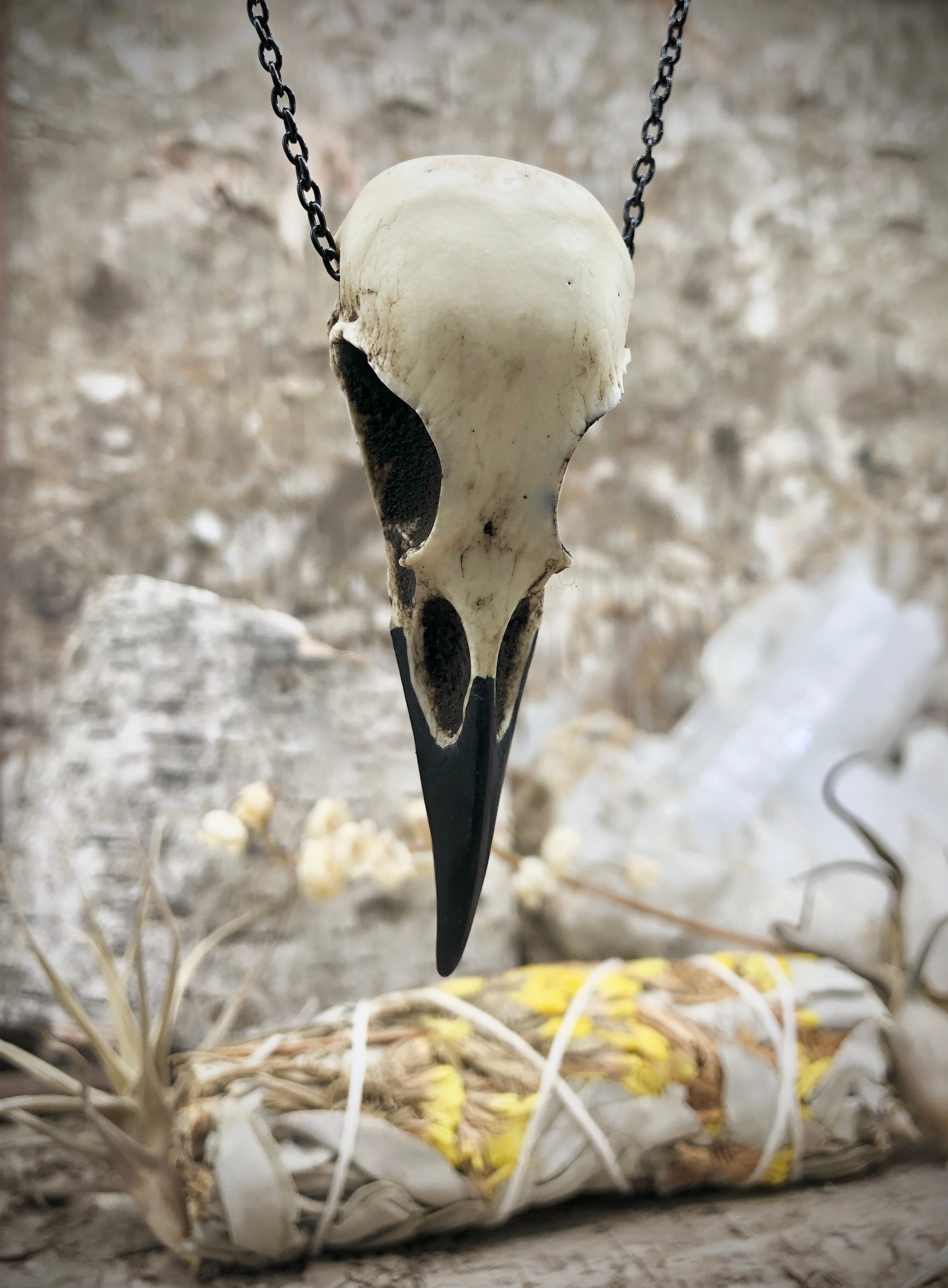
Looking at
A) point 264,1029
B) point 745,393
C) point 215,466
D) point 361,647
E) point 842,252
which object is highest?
point 842,252

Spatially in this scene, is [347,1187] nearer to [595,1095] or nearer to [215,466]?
[595,1095]

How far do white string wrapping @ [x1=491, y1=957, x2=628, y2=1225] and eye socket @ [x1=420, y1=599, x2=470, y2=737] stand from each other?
0.50 m

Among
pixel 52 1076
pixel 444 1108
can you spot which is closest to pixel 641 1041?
pixel 444 1108

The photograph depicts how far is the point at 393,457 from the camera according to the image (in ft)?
1.67

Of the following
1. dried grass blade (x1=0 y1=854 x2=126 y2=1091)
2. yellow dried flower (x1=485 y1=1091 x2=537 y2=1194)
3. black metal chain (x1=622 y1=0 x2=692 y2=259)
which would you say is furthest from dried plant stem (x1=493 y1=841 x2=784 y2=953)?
black metal chain (x1=622 y1=0 x2=692 y2=259)

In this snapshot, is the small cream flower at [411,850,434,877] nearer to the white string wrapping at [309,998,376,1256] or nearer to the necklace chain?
the white string wrapping at [309,998,376,1256]

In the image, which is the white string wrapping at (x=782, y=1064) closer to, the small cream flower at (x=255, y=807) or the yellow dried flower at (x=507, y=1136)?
the yellow dried flower at (x=507, y=1136)

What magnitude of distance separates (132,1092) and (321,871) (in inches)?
11.5

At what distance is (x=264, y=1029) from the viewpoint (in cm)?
105

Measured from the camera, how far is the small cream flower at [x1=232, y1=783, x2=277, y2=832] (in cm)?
106

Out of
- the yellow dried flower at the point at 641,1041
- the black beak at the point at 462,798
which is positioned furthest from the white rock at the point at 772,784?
the black beak at the point at 462,798

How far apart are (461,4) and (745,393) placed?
0.73m

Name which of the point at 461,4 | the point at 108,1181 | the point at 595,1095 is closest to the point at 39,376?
the point at 461,4

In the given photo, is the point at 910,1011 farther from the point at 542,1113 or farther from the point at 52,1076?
the point at 52,1076
